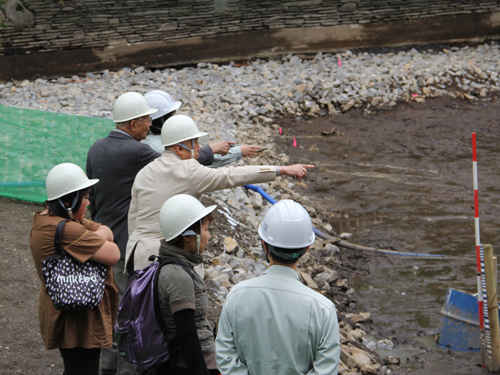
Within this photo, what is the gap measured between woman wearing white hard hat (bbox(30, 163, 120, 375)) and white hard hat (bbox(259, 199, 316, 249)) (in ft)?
3.39

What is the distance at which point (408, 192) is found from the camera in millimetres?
8789

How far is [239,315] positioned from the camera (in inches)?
84.1

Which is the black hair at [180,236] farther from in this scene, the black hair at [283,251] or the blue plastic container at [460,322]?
the blue plastic container at [460,322]

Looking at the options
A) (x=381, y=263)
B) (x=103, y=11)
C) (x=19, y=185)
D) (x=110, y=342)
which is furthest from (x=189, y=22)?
(x=110, y=342)

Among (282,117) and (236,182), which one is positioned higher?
(236,182)

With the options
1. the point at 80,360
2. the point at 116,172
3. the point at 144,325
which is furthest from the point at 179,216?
the point at 116,172

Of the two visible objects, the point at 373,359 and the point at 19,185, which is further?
the point at 19,185

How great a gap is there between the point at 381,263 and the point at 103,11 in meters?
10.8

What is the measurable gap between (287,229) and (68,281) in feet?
4.02

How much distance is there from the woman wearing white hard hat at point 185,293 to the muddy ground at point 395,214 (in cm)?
188

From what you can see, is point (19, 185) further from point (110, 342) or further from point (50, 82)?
point (50, 82)

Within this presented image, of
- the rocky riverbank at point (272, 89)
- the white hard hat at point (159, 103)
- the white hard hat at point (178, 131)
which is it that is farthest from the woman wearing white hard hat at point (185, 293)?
the rocky riverbank at point (272, 89)

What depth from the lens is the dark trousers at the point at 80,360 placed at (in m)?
2.89

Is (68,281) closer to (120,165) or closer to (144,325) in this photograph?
(144,325)
